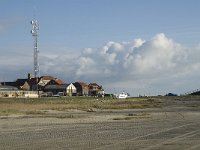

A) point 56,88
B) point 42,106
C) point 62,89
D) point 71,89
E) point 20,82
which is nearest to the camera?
point 42,106

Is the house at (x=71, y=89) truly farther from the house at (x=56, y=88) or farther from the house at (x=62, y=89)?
the house at (x=56, y=88)

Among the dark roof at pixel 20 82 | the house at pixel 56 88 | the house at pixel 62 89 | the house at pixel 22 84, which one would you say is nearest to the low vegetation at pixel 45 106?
the house at pixel 22 84

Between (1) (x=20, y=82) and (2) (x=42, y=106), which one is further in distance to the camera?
(1) (x=20, y=82)

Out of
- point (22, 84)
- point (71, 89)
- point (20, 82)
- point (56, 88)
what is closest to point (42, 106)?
point (56, 88)

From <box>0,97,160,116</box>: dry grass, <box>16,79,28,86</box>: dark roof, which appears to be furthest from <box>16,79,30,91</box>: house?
<box>0,97,160,116</box>: dry grass

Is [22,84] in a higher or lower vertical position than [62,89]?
higher

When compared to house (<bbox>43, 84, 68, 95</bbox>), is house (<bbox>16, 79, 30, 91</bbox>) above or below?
above

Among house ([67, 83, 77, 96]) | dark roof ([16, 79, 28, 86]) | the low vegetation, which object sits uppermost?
dark roof ([16, 79, 28, 86])

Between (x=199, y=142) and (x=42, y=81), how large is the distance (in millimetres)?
175845

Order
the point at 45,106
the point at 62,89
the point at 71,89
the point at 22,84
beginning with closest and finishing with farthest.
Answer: the point at 45,106
the point at 62,89
the point at 22,84
the point at 71,89

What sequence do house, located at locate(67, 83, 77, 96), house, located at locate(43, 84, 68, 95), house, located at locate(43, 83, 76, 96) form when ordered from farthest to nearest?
1. house, located at locate(67, 83, 77, 96)
2. house, located at locate(43, 84, 68, 95)
3. house, located at locate(43, 83, 76, 96)

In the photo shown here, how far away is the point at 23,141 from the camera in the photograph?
24234 millimetres

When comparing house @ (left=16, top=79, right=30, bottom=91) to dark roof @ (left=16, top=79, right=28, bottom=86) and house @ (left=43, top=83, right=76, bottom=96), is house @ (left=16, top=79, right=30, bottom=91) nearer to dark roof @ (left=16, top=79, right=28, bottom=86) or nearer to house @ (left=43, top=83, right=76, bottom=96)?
dark roof @ (left=16, top=79, right=28, bottom=86)

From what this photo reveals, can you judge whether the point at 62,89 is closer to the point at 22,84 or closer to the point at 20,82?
the point at 22,84
